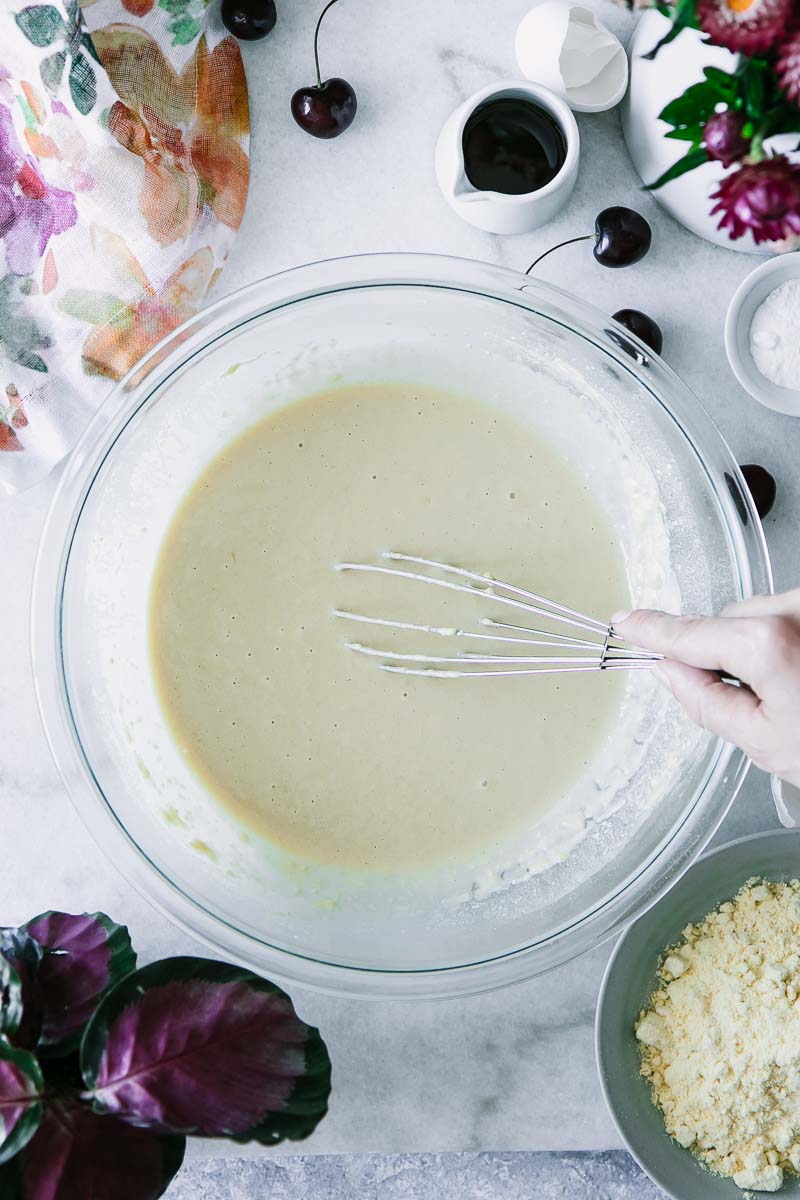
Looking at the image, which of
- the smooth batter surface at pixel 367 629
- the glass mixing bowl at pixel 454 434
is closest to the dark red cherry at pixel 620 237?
the glass mixing bowl at pixel 454 434

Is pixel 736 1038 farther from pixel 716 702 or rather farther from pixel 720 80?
pixel 720 80

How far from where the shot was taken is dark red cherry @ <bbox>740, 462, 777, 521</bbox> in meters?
1.19

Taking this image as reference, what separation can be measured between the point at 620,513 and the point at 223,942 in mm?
639

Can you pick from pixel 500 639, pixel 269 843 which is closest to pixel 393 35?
pixel 500 639

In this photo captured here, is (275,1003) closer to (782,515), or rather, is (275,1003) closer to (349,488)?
(349,488)

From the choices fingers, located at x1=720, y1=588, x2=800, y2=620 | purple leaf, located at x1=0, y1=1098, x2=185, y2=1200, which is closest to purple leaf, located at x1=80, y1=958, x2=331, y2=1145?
purple leaf, located at x1=0, y1=1098, x2=185, y2=1200

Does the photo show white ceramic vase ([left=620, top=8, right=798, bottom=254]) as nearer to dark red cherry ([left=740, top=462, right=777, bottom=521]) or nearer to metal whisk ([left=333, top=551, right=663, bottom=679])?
dark red cherry ([left=740, top=462, right=777, bottom=521])

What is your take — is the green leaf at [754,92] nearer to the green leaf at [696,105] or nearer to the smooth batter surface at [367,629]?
the green leaf at [696,105]

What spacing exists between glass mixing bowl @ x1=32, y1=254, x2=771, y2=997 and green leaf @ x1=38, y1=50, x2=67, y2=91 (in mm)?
270

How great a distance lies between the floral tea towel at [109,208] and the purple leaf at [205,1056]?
58 cm

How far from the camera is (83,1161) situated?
3.04 ft

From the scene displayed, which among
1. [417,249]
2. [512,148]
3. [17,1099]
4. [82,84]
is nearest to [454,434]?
[417,249]

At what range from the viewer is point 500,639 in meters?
1.18

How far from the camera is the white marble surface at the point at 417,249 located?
121 cm
